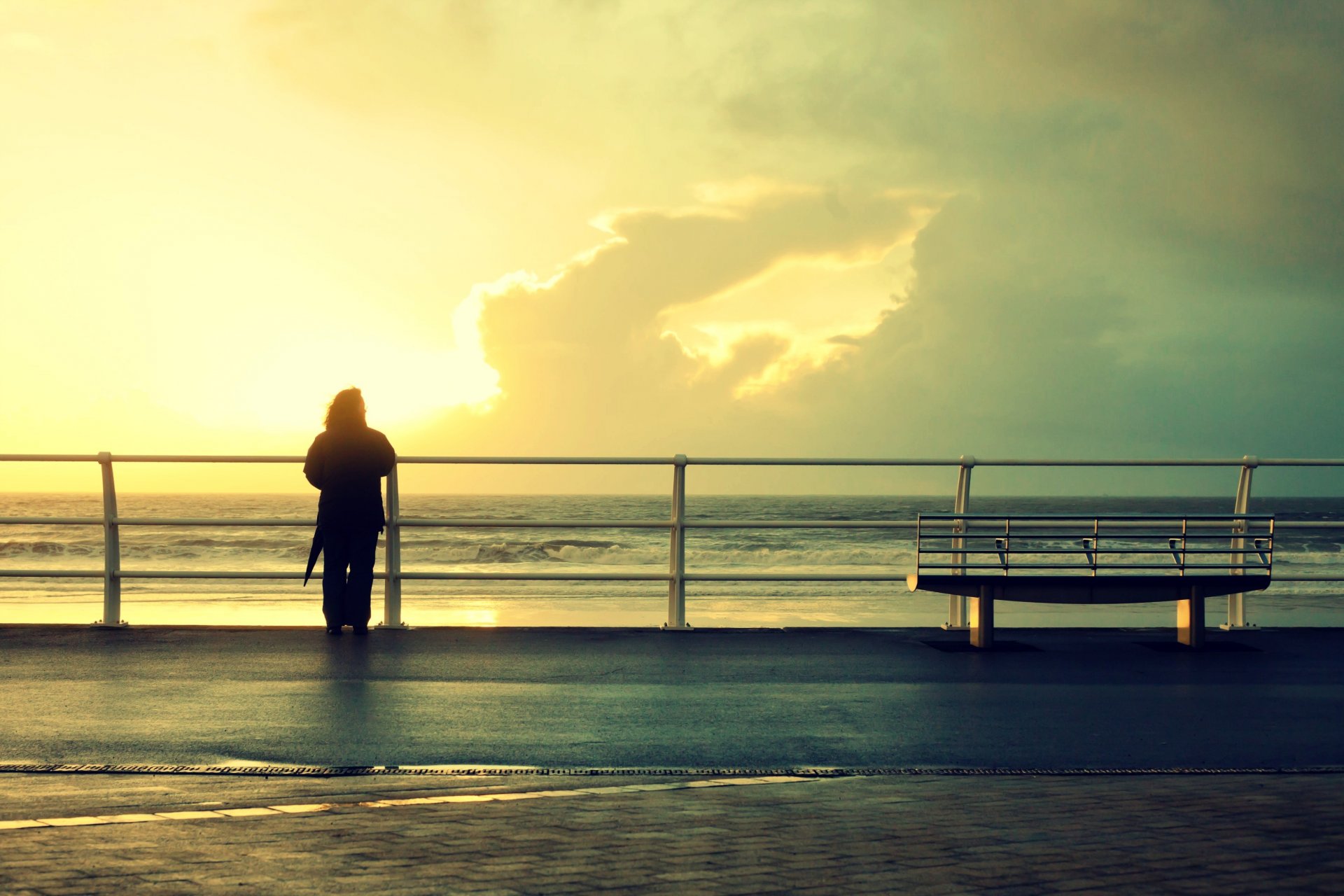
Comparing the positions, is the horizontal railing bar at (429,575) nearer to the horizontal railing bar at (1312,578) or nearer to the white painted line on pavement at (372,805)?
the horizontal railing bar at (1312,578)

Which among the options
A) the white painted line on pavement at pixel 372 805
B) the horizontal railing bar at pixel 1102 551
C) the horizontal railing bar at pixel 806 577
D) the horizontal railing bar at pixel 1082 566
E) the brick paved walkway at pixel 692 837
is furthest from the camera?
the horizontal railing bar at pixel 806 577

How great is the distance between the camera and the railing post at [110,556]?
34.5 feet

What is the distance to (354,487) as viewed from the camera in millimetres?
10297

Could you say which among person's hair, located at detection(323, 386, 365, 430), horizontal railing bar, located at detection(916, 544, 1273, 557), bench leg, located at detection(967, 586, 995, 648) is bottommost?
bench leg, located at detection(967, 586, 995, 648)

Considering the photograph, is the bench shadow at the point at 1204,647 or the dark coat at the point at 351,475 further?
the dark coat at the point at 351,475

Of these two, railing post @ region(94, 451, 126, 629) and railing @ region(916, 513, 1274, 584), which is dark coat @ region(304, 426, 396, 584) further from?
railing @ region(916, 513, 1274, 584)

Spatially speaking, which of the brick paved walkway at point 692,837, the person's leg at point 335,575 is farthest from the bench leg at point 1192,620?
the person's leg at point 335,575

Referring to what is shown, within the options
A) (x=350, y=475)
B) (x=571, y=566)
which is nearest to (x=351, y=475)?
(x=350, y=475)

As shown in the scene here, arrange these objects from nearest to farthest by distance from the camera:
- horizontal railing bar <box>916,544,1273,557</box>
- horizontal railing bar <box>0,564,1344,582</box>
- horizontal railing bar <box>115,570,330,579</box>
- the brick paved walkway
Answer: the brick paved walkway
horizontal railing bar <box>916,544,1273,557</box>
horizontal railing bar <box>0,564,1344,582</box>
horizontal railing bar <box>115,570,330,579</box>

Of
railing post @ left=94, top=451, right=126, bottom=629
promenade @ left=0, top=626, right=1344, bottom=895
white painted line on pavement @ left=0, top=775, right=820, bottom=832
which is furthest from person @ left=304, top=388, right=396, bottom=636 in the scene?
white painted line on pavement @ left=0, top=775, right=820, bottom=832

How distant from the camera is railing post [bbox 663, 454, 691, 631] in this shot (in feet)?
34.3

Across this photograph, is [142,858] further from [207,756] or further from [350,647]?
[350,647]

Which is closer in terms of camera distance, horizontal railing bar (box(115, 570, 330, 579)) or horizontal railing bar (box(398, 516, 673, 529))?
horizontal railing bar (box(398, 516, 673, 529))

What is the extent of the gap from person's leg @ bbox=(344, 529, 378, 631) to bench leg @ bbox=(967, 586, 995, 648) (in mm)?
4478
